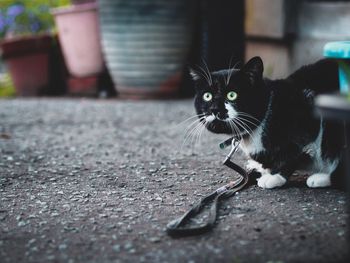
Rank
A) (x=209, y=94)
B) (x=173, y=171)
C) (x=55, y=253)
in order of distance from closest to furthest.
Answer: (x=55, y=253) → (x=209, y=94) → (x=173, y=171)

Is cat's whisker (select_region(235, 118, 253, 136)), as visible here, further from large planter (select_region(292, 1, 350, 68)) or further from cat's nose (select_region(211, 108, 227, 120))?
large planter (select_region(292, 1, 350, 68))

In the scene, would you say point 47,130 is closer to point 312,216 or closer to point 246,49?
point 246,49

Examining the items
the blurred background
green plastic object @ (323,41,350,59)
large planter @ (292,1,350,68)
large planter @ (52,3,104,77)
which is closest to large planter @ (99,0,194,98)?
the blurred background

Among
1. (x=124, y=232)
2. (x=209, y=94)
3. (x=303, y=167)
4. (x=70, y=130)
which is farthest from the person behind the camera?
(x=70, y=130)

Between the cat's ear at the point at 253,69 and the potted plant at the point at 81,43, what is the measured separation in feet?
14.1

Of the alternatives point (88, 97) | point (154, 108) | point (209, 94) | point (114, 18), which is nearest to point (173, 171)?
point (209, 94)

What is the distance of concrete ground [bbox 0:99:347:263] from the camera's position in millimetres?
2137

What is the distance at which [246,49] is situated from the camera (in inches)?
246

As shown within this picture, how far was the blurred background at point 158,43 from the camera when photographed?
542cm

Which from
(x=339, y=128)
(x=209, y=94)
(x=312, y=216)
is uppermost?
(x=209, y=94)

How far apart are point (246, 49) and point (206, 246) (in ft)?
14.3

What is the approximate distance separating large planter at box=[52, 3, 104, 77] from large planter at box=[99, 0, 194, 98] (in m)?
0.43

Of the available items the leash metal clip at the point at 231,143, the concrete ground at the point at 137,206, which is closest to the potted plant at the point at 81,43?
the concrete ground at the point at 137,206

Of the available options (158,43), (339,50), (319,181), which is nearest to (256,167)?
(319,181)
